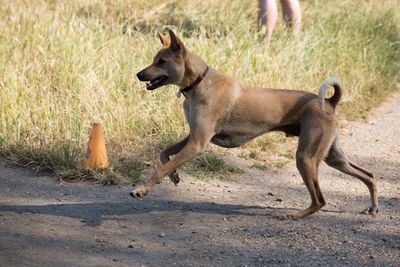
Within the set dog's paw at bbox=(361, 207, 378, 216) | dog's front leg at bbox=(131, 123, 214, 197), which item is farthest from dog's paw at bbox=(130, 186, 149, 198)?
dog's paw at bbox=(361, 207, 378, 216)

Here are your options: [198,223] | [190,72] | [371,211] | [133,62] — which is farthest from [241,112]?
[133,62]

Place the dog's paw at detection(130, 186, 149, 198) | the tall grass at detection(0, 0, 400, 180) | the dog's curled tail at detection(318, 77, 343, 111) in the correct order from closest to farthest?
the dog's paw at detection(130, 186, 149, 198) → the dog's curled tail at detection(318, 77, 343, 111) → the tall grass at detection(0, 0, 400, 180)

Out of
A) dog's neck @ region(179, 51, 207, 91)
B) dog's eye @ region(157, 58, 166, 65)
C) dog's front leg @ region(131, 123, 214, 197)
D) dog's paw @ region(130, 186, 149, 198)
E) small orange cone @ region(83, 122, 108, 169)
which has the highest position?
dog's eye @ region(157, 58, 166, 65)

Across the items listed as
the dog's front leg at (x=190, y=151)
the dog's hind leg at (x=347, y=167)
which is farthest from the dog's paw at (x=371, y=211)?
the dog's front leg at (x=190, y=151)

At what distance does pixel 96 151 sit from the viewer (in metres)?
5.01

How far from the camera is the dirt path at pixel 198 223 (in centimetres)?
359

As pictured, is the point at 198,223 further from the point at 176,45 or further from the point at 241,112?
the point at 176,45

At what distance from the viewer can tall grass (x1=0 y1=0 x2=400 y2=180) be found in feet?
18.5

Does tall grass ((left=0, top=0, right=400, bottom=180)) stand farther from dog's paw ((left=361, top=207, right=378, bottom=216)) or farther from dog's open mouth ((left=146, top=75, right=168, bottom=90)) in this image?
dog's paw ((left=361, top=207, right=378, bottom=216))

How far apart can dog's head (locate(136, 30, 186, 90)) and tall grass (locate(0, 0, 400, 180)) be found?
48.6 inches

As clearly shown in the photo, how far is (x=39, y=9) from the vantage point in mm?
8250

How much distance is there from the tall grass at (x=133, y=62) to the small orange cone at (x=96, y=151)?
158 mm

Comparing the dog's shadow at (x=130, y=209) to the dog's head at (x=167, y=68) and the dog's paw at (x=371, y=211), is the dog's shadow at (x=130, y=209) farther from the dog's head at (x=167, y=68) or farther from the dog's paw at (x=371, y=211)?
the dog's head at (x=167, y=68)

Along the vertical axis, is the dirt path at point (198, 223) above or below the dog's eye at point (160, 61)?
below
